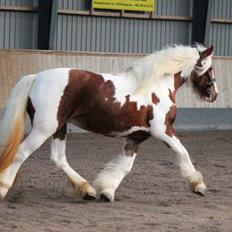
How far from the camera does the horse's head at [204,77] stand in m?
9.79

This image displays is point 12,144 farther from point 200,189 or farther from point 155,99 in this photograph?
point 200,189

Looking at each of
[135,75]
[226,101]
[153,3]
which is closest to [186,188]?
[135,75]

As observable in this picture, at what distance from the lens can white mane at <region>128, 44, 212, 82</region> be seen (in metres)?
9.33

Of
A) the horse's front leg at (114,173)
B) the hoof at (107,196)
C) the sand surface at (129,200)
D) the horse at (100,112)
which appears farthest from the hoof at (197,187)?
the hoof at (107,196)

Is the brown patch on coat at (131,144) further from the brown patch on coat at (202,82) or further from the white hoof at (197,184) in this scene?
the brown patch on coat at (202,82)

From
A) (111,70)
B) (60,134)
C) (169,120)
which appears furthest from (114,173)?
(111,70)

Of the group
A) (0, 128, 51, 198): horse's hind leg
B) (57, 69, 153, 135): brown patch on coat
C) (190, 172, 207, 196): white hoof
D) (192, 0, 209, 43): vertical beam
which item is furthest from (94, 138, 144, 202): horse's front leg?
(192, 0, 209, 43): vertical beam

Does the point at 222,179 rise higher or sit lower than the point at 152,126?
lower

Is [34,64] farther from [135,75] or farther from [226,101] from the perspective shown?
[135,75]

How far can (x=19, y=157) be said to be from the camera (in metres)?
8.78

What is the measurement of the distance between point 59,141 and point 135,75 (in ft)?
3.56

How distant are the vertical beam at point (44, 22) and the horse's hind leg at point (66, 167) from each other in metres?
8.27

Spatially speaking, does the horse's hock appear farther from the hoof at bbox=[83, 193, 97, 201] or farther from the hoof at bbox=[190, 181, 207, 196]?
the hoof at bbox=[190, 181, 207, 196]

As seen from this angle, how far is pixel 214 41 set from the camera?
65.9 feet
